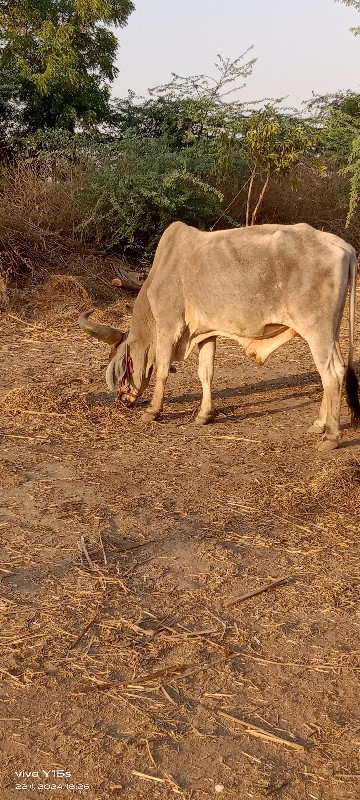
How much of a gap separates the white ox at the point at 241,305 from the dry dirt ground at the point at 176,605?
1.34 feet

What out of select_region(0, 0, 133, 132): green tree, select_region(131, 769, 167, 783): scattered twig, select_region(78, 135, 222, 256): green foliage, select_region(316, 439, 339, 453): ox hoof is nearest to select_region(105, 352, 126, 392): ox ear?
select_region(316, 439, 339, 453): ox hoof

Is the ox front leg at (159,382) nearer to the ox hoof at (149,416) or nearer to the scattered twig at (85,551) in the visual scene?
the ox hoof at (149,416)

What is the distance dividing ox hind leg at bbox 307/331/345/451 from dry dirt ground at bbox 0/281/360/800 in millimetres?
130

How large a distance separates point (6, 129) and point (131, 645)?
12.9 metres

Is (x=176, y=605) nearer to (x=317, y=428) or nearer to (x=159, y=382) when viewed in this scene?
(x=317, y=428)

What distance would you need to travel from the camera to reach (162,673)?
3684 millimetres

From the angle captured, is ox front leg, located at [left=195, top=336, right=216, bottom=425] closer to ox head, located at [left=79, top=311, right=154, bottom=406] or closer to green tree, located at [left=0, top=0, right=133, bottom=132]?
ox head, located at [left=79, top=311, right=154, bottom=406]

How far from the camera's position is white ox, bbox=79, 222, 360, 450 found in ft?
21.4

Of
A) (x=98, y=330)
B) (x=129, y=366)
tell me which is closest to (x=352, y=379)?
(x=129, y=366)

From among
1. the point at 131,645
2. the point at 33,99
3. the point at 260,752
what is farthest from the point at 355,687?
the point at 33,99

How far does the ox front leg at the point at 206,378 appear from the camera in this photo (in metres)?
7.40

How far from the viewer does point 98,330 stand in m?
7.55

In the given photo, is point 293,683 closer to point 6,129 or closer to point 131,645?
point 131,645

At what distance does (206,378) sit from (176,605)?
11.4ft
